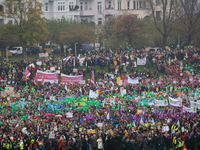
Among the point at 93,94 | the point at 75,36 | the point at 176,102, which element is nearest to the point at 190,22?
the point at 75,36

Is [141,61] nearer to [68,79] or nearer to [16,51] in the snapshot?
[68,79]

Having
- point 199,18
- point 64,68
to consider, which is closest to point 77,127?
point 64,68

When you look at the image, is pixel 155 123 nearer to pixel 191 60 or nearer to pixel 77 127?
pixel 77 127

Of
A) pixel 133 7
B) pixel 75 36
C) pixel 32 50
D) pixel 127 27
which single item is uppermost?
pixel 133 7

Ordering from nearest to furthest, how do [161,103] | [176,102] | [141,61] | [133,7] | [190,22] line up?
[176,102] → [161,103] → [141,61] → [190,22] → [133,7]

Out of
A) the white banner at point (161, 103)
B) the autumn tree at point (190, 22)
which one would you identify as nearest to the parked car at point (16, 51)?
the autumn tree at point (190, 22)

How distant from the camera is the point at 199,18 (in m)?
57.0

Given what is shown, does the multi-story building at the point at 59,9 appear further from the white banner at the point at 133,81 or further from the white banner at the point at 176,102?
the white banner at the point at 176,102

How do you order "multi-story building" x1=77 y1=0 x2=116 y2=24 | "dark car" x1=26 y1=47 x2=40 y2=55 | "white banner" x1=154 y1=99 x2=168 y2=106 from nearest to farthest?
"white banner" x1=154 y1=99 x2=168 y2=106 → "dark car" x1=26 y1=47 x2=40 y2=55 → "multi-story building" x1=77 y1=0 x2=116 y2=24

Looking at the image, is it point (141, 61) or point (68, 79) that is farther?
point (141, 61)

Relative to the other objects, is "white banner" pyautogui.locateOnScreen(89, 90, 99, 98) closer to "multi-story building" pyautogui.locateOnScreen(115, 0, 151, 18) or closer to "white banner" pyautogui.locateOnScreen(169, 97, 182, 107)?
"white banner" pyautogui.locateOnScreen(169, 97, 182, 107)

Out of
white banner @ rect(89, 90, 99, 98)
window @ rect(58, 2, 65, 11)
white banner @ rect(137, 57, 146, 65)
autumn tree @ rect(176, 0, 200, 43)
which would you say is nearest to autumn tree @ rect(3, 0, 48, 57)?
white banner @ rect(137, 57, 146, 65)

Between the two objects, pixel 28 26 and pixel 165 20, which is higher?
pixel 165 20

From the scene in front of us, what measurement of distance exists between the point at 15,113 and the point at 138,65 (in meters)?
21.6
